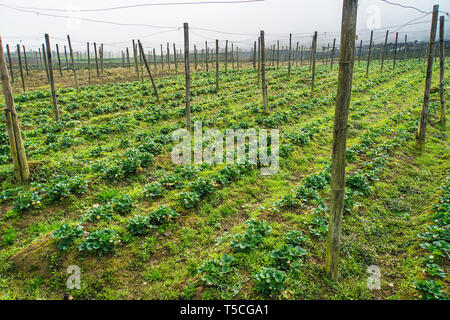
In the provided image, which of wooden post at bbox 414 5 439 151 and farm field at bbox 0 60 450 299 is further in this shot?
wooden post at bbox 414 5 439 151

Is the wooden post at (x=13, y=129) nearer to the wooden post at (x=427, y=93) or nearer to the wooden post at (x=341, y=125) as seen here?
the wooden post at (x=341, y=125)

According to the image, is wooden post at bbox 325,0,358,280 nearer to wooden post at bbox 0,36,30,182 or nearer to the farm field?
the farm field

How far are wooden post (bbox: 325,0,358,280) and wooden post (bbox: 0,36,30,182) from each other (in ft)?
29.2

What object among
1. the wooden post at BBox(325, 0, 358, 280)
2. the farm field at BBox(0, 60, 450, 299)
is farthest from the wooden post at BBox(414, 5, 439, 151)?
the wooden post at BBox(325, 0, 358, 280)

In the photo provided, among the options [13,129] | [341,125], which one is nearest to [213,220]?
[341,125]

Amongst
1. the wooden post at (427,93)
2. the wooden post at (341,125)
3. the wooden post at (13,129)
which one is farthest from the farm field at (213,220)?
the wooden post at (341,125)

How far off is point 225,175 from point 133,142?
589 cm

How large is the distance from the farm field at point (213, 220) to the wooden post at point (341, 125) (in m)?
0.73

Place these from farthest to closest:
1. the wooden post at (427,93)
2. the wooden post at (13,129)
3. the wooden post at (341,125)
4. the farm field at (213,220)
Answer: the wooden post at (427,93) < the wooden post at (13,129) < the farm field at (213,220) < the wooden post at (341,125)

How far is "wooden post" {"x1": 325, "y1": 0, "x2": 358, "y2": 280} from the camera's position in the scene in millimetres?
4156

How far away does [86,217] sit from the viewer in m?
6.36

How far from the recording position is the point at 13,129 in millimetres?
7852

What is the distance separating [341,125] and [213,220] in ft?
13.9

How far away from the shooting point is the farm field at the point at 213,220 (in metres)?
5.03
